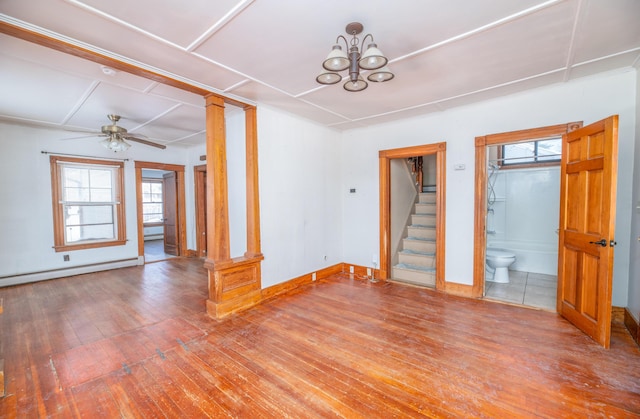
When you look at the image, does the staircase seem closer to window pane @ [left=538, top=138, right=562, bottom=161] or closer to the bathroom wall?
the bathroom wall

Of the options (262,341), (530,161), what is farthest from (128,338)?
(530,161)

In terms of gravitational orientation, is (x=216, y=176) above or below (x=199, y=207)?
above

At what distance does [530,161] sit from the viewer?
493 cm

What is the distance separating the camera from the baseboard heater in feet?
14.6

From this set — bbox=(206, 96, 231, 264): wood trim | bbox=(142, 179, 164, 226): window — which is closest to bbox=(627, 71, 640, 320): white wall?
bbox=(206, 96, 231, 264): wood trim

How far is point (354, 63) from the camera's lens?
1.99 meters

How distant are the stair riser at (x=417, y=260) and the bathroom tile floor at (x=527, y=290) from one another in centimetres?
84

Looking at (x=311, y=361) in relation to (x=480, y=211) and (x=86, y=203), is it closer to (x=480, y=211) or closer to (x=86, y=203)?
(x=480, y=211)

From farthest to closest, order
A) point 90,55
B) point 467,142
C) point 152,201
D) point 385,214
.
→ 1. point 152,201
2. point 385,214
3. point 467,142
4. point 90,55

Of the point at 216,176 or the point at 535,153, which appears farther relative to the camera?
the point at 535,153

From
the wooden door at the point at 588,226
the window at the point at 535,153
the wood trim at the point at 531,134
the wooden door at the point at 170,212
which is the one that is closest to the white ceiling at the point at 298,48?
the wood trim at the point at 531,134

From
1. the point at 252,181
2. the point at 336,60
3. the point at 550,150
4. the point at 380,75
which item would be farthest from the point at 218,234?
the point at 550,150

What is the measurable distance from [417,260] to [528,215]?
220 cm

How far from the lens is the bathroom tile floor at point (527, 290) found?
138 inches
